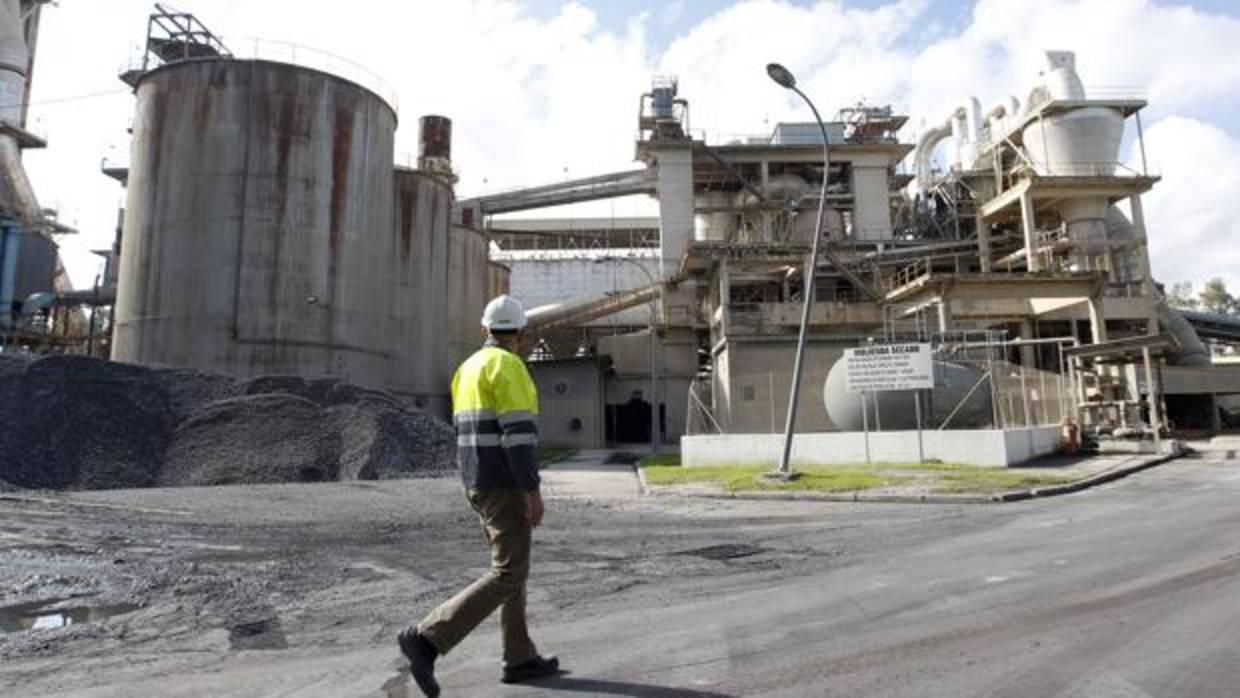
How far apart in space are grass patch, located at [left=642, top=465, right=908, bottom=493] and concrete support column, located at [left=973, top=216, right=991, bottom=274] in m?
31.2

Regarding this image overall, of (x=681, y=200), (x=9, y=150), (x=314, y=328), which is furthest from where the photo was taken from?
(x=9, y=150)

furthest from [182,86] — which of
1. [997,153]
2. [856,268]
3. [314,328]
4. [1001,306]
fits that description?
[997,153]

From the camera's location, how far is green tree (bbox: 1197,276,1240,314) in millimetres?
82375

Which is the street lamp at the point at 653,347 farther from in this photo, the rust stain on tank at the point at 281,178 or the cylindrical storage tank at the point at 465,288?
the rust stain on tank at the point at 281,178

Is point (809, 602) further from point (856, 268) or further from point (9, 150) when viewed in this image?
point (9, 150)

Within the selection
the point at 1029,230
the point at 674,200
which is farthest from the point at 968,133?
the point at 674,200

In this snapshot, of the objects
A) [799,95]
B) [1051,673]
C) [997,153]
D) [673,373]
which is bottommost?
[1051,673]

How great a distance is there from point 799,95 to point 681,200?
2995 cm

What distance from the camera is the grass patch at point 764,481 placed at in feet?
50.0

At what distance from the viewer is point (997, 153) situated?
46719 millimetres

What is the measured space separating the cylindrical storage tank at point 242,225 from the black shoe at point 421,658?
27711 mm

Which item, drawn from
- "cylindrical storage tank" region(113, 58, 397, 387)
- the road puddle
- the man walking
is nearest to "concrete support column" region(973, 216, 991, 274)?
"cylindrical storage tank" region(113, 58, 397, 387)

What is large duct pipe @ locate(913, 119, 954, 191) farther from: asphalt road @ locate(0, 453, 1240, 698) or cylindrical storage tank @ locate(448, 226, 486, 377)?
asphalt road @ locate(0, 453, 1240, 698)

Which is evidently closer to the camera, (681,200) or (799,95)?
(799,95)
